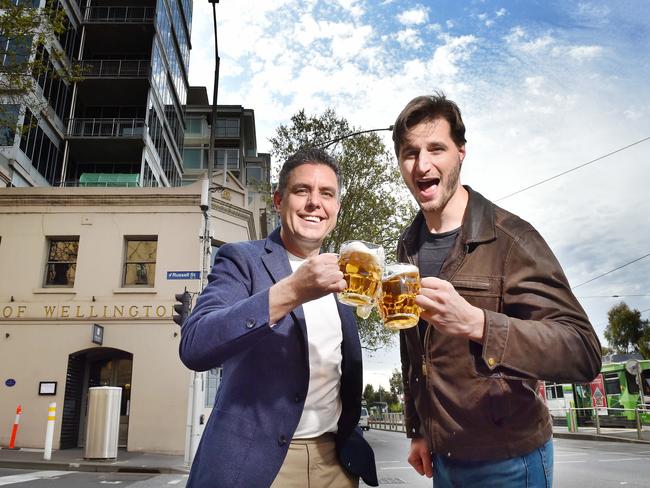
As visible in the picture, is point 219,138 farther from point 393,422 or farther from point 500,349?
point 500,349

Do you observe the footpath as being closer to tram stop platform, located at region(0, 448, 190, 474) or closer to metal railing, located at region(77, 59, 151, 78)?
tram stop platform, located at region(0, 448, 190, 474)

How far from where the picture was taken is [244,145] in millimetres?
45094

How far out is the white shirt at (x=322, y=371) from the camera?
2.22 metres

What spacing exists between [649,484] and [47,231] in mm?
17165

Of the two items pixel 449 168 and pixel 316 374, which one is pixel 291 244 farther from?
pixel 449 168

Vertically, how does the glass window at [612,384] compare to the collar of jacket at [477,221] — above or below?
below

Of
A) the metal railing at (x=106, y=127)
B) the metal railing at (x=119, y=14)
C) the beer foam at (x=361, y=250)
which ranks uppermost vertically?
the metal railing at (x=119, y=14)

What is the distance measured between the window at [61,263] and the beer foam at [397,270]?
56.2 ft

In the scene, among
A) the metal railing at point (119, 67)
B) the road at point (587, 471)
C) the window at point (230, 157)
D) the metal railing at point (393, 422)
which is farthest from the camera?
the window at point (230, 157)

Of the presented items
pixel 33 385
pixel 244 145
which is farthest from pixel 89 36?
pixel 33 385

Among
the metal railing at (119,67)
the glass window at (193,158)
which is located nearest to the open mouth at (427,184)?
the metal railing at (119,67)

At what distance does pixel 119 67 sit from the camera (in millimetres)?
30312

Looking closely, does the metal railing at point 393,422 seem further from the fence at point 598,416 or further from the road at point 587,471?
the road at point 587,471

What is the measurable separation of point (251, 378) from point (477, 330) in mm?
937
